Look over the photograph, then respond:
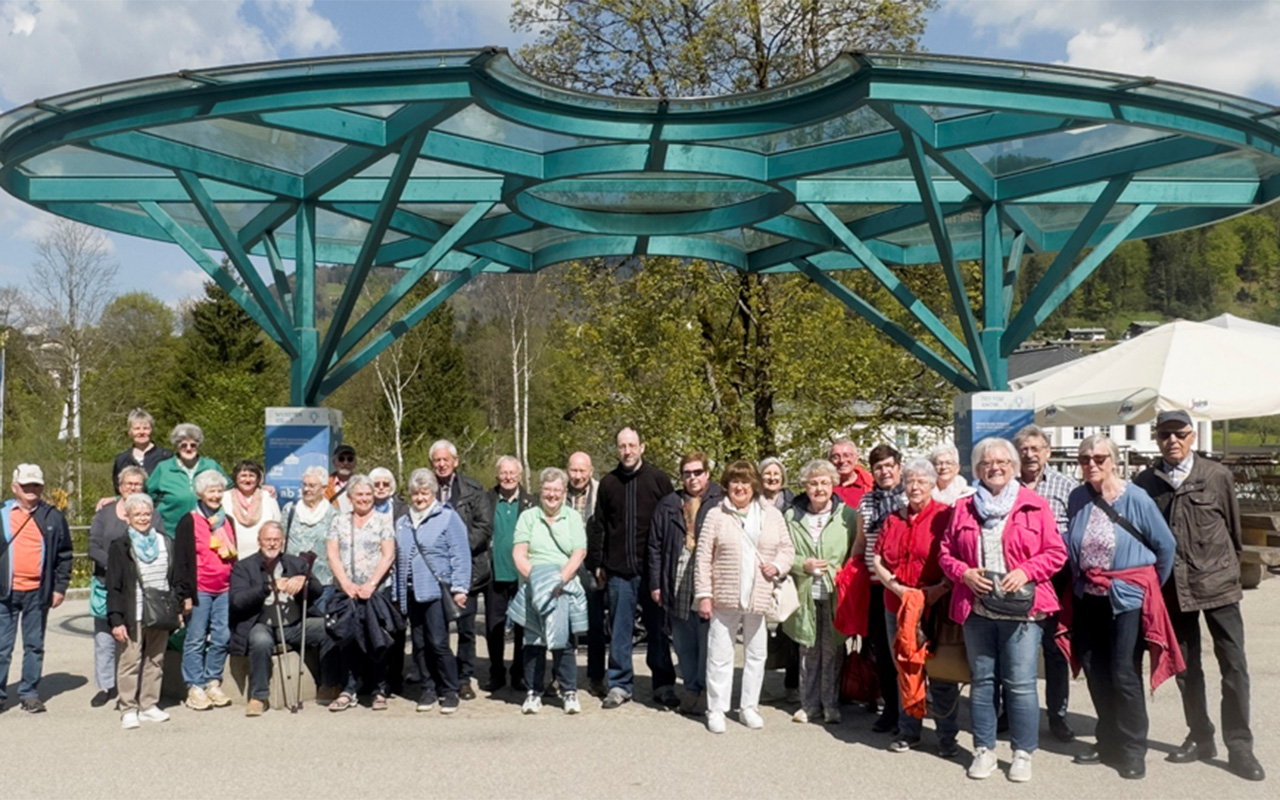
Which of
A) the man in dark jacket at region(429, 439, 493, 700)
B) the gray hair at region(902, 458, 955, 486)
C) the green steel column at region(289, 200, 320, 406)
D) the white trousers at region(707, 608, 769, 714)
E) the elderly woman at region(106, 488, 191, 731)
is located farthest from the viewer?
the green steel column at region(289, 200, 320, 406)

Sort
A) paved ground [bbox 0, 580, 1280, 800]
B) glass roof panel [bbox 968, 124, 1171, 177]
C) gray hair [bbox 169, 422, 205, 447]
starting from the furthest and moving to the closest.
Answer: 1. glass roof panel [bbox 968, 124, 1171, 177]
2. gray hair [bbox 169, 422, 205, 447]
3. paved ground [bbox 0, 580, 1280, 800]

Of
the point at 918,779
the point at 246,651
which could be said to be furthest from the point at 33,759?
the point at 918,779

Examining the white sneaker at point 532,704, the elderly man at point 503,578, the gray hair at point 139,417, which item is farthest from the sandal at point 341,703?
the gray hair at point 139,417

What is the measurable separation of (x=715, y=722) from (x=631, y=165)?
14.7 ft

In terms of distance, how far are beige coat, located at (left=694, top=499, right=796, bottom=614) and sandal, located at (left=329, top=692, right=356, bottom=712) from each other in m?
2.46

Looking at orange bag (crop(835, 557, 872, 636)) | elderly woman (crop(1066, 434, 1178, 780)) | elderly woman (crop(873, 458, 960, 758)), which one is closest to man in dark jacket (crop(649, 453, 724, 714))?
orange bag (crop(835, 557, 872, 636))

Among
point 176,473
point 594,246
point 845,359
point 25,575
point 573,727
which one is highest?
point 594,246

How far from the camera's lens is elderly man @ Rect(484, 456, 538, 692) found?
324 inches

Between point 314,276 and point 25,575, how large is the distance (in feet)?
11.4

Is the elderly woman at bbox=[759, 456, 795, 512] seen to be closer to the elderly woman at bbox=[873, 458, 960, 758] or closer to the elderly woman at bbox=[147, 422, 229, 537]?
the elderly woman at bbox=[873, 458, 960, 758]

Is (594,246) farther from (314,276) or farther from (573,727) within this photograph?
(573,727)

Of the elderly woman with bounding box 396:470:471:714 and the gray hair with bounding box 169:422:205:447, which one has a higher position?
the gray hair with bounding box 169:422:205:447

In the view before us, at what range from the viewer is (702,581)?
7.15 m

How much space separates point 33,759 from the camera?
6.52 metres
